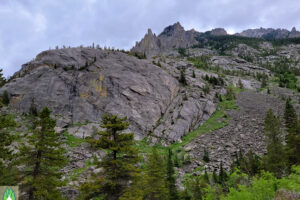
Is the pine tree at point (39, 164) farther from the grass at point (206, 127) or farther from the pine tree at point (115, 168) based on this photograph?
the grass at point (206, 127)

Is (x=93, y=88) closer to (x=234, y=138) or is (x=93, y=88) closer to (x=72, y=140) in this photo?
(x=72, y=140)

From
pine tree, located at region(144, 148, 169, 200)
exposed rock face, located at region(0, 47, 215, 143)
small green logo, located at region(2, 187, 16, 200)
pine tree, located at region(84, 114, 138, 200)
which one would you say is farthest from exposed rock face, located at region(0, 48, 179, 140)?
small green logo, located at region(2, 187, 16, 200)

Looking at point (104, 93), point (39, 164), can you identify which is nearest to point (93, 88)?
point (104, 93)

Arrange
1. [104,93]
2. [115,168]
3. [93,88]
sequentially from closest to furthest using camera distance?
[115,168] < [104,93] < [93,88]

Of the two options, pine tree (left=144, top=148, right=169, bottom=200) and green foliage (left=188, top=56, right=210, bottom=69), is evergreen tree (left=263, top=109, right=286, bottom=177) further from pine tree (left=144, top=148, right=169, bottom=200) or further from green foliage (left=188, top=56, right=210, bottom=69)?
green foliage (left=188, top=56, right=210, bottom=69)

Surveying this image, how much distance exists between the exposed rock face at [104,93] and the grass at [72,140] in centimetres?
135

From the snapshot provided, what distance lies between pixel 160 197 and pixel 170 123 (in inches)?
964

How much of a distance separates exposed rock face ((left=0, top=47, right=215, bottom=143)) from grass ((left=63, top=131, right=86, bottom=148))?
135cm

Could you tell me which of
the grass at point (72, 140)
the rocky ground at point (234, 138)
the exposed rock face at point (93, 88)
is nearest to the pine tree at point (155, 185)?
the rocky ground at point (234, 138)

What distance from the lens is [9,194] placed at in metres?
5.77

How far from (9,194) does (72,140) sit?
1134 inches

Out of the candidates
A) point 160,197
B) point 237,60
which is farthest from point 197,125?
point 237,60

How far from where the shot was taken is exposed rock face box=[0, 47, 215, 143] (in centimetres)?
4008

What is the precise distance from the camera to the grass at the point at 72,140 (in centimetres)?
3108
